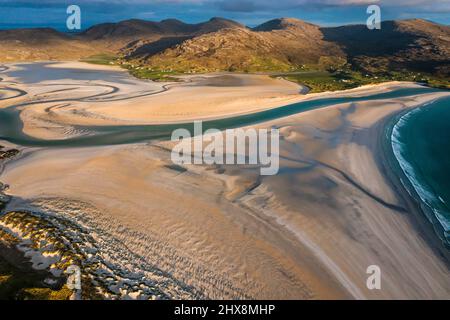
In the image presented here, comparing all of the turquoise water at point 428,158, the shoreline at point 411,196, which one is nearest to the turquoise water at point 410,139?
the turquoise water at point 428,158

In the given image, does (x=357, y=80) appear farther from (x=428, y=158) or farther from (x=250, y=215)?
(x=250, y=215)

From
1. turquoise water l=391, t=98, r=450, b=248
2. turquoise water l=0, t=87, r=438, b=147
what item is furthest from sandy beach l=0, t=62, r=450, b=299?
turquoise water l=0, t=87, r=438, b=147

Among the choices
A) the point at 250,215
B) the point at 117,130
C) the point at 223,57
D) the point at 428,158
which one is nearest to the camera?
the point at 250,215

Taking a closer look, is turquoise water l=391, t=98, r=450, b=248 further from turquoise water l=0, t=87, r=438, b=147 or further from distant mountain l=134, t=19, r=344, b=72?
distant mountain l=134, t=19, r=344, b=72

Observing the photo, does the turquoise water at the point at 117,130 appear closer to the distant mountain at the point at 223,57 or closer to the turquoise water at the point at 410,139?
the turquoise water at the point at 410,139

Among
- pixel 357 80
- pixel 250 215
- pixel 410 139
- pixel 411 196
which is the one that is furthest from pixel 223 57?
pixel 250 215
